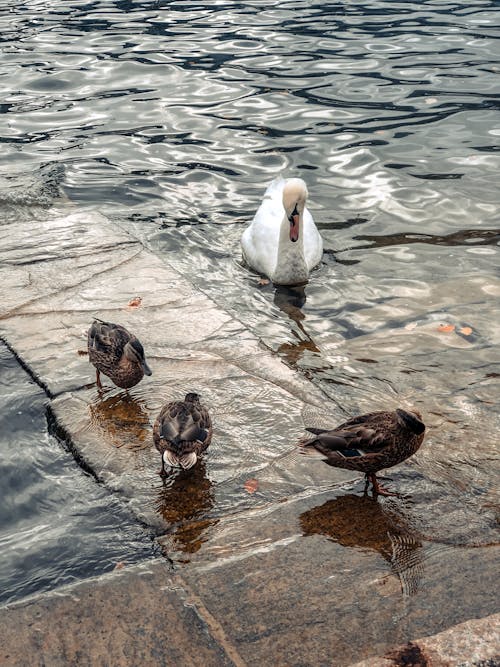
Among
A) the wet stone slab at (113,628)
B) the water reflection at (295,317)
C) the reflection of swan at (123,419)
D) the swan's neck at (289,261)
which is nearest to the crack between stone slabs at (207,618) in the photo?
the wet stone slab at (113,628)

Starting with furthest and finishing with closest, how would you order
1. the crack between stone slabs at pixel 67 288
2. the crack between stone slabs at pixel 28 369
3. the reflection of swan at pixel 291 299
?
the reflection of swan at pixel 291 299, the crack between stone slabs at pixel 67 288, the crack between stone slabs at pixel 28 369

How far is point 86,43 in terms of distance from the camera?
1884cm

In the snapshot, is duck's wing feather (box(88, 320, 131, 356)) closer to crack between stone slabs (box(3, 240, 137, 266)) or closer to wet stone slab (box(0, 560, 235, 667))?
wet stone slab (box(0, 560, 235, 667))

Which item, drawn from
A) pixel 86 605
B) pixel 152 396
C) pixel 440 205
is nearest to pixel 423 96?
pixel 440 205

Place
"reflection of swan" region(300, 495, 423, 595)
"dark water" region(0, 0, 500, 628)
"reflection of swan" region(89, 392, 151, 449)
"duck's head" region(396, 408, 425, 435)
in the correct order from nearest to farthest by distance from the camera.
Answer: "reflection of swan" region(300, 495, 423, 595) → "duck's head" region(396, 408, 425, 435) → "reflection of swan" region(89, 392, 151, 449) → "dark water" region(0, 0, 500, 628)

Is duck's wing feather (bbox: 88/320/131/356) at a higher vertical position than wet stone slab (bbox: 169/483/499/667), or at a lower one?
higher

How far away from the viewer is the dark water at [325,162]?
23.1 ft

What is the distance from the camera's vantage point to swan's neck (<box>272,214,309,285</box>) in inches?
340

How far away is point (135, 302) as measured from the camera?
6844 mm

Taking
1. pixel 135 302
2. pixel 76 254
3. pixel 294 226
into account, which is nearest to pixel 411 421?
pixel 135 302

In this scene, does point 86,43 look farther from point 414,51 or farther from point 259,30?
point 414,51

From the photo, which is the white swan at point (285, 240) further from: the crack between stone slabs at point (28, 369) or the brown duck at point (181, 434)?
the brown duck at point (181, 434)

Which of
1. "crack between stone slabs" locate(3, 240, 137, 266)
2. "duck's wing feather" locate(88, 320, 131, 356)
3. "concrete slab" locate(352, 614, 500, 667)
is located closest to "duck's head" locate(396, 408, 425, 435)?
"concrete slab" locate(352, 614, 500, 667)

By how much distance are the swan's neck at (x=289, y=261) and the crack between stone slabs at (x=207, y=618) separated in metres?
5.17
